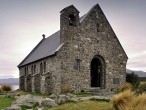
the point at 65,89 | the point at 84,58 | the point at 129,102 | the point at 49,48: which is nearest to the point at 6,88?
the point at 49,48

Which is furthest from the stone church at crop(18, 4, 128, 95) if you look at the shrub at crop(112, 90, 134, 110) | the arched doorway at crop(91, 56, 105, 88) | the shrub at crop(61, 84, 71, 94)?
the shrub at crop(112, 90, 134, 110)

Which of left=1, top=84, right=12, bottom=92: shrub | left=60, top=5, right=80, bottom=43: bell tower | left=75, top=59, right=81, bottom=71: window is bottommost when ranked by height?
left=1, top=84, right=12, bottom=92: shrub

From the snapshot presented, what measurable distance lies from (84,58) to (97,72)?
387 cm

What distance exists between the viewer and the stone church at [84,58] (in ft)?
104

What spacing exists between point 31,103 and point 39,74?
57.6ft

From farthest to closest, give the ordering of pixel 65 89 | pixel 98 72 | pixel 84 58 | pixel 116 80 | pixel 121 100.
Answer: pixel 98 72 → pixel 116 80 → pixel 84 58 → pixel 65 89 → pixel 121 100

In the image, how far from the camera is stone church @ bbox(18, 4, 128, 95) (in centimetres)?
3162

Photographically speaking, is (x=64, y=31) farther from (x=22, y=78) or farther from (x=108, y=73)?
(x=22, y=78)

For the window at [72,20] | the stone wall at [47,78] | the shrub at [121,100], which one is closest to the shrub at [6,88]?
the stone wall at [47,78]

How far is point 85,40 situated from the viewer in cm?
3316

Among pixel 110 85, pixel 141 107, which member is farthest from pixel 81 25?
pixel 141 107

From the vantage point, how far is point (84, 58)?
32.9 meters

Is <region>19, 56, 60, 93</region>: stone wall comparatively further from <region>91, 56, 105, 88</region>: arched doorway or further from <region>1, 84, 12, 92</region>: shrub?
<region>91, 56, 105, 88</region>: arched doorway

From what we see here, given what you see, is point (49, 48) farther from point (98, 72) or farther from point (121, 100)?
point (121, 100)
